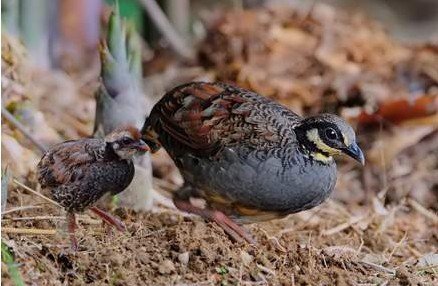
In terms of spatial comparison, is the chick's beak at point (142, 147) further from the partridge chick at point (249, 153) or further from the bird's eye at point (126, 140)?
the partridge chick at point (249, 153)

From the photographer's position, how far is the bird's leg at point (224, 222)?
4516 mm

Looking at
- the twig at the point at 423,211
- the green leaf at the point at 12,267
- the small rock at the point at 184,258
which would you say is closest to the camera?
the green leaf at the point at 12,267

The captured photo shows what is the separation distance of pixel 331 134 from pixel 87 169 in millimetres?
1069

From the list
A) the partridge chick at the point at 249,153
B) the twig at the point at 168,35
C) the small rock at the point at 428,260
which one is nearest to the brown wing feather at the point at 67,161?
the partridge chick at the point at 249,153

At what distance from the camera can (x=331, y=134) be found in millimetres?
4469

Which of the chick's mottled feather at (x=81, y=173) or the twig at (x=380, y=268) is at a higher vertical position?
the chick's mottled feather at (x=81, y=173)

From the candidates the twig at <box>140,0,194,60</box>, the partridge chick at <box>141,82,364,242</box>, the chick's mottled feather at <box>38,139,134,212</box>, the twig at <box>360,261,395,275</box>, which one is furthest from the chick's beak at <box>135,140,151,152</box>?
the twig at <box>140,0,194,60</box>

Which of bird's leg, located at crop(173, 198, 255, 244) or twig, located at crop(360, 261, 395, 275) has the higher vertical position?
bird's leg, located at crop(173, 198, 255, 244)

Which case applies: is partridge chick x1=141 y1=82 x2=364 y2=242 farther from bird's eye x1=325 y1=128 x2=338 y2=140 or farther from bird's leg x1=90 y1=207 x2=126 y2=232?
bird's leg x1=90 y1=207 x2=126 y2=232

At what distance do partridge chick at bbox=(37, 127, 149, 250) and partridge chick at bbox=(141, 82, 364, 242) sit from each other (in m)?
0.53

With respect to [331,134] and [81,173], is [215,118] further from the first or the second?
[81,173]

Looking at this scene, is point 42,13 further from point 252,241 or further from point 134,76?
point 252,241

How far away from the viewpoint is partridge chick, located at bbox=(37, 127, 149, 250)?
4125mm

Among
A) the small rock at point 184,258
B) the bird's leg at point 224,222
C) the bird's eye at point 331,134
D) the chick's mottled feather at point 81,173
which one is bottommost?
the bird's leg at point 224,222
